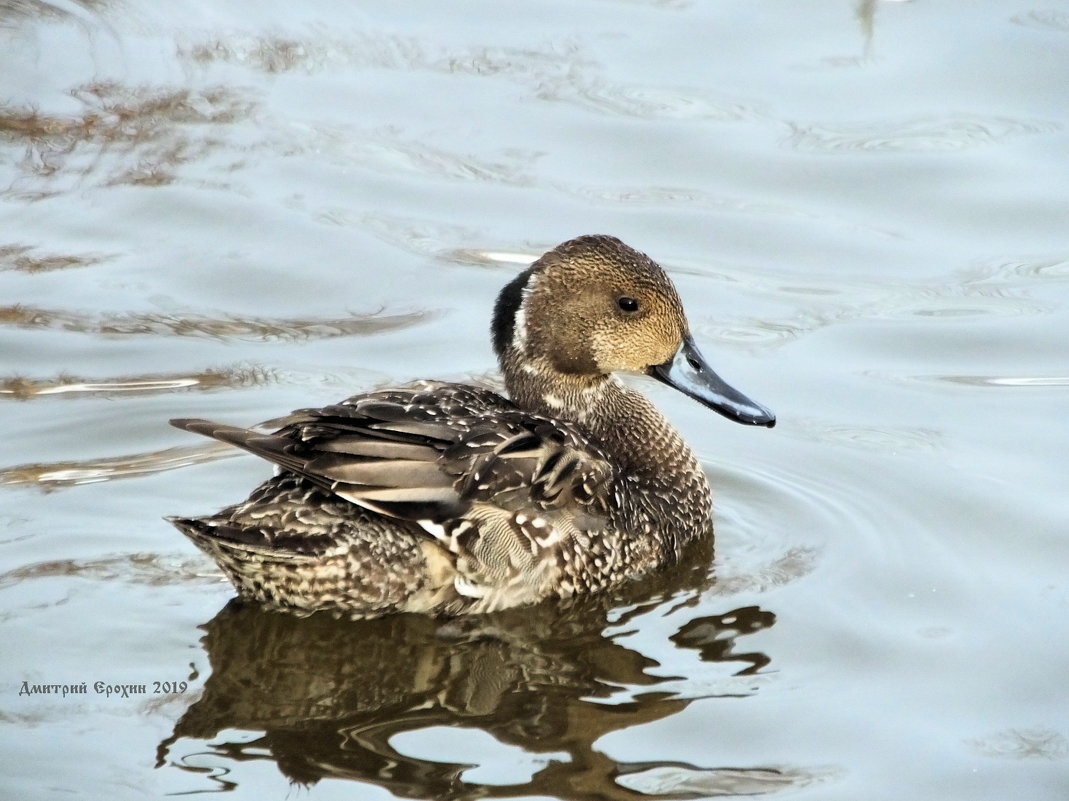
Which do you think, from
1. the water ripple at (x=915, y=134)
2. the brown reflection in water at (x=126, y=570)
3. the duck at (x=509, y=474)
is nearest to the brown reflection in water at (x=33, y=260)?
the duck at (x=509, y=474)

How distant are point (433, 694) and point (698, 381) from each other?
201 centimetres

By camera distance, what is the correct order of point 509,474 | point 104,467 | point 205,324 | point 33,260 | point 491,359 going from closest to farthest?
point 509,474
point 104,467
point 491,359
point 205,324
point 33,260

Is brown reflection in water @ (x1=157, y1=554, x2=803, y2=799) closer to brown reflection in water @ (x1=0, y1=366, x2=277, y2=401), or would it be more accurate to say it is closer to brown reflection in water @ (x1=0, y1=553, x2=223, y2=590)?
brown reflection in water @ (x1=0, y1=553, x2=223, y2=590)

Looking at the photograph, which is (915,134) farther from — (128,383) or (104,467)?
(104,467)

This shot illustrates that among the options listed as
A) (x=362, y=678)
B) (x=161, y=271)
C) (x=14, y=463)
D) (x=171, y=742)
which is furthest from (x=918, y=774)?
(x=161, y=271)

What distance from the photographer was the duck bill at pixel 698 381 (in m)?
7.32

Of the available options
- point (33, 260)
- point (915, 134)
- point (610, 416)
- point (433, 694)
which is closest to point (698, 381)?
point (610, 416)

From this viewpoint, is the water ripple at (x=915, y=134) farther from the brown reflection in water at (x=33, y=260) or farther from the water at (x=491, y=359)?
the brown reflection in water at (x=33, y=260)

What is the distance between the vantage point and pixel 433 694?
5.97m

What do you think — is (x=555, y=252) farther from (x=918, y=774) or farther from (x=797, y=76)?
(x=797, y=76)

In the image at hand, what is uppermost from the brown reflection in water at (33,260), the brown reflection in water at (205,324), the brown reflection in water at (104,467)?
the brown reflection in water at (33,260)

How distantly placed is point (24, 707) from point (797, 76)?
6.89 metres

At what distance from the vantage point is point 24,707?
566 cm

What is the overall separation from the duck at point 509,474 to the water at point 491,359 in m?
0.18
